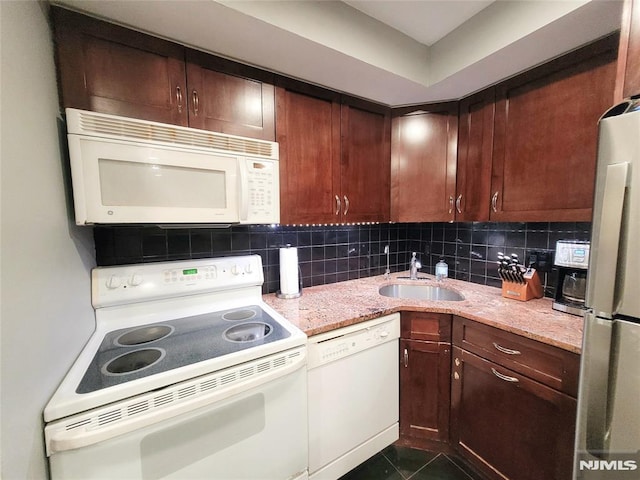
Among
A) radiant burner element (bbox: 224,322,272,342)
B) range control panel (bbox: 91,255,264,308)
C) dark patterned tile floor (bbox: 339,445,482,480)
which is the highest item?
range control panel (bbox: 91,255,264,308)

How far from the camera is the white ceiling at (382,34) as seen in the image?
3.16 feet

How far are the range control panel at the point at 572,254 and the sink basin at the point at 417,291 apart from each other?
2.29 feet

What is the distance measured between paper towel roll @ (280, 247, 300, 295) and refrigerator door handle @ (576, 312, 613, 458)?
1.26m

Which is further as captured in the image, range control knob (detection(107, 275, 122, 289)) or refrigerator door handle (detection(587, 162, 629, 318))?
range control knob (detection(107, 275, 122, 289))

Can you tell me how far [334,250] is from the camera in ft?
6.39

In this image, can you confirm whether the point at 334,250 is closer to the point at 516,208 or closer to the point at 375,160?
the point at 375,160

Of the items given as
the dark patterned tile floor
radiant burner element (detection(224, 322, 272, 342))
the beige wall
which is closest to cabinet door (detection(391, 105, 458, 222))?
radiant burner element (detection(224, 322, 272, 342))

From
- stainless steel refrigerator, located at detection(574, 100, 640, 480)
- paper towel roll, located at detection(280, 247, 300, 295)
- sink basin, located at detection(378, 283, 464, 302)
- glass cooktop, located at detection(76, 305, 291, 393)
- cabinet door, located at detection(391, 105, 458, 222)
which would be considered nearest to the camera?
stainless steel refrigerator, located at detection(574, 100, 640, 480)

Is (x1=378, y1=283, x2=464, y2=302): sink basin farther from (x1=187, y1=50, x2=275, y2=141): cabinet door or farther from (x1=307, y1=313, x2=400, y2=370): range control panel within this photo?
(x1=187, y1=50, x2=275, y2=141): cabinet door

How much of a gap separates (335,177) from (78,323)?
1385mm

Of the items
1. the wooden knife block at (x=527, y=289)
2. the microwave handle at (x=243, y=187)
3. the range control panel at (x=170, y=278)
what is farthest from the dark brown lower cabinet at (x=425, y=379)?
the microwave handle at (x=243, y=187)

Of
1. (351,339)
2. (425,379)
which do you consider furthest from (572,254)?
(351,339)

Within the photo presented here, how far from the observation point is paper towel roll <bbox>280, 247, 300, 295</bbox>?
60.7 inches

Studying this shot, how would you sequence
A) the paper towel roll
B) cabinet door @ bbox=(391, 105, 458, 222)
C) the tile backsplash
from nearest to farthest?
the tile backsplash, the paper towel roll, cabinet door @ bbox=(391, 105, 458, 222)
